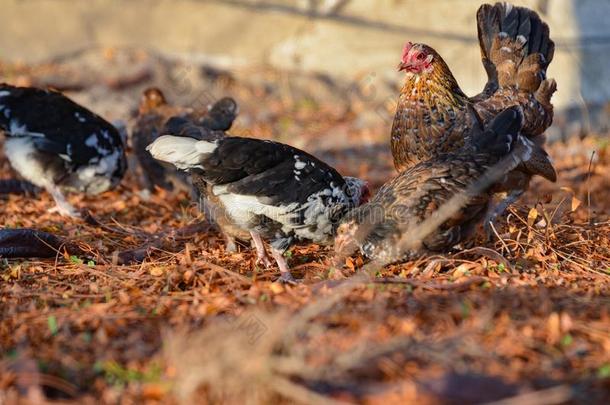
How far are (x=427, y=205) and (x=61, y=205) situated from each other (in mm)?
3237

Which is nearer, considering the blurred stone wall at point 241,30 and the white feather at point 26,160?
the white feather at point 26,160

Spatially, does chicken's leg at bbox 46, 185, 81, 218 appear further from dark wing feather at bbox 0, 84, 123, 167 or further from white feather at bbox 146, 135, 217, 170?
white feather at bbox 146, 135, 217, 170

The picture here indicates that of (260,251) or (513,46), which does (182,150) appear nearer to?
(260,251)

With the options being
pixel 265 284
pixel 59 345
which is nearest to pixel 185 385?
pixel 59 345

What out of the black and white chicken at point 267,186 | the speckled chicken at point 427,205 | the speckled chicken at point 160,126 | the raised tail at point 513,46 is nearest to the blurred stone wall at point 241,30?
the speckled chicken at point 160,126

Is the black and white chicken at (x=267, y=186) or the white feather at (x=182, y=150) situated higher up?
the white feather at (x=182, y=150)

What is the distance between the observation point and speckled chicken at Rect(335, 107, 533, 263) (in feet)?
14.5

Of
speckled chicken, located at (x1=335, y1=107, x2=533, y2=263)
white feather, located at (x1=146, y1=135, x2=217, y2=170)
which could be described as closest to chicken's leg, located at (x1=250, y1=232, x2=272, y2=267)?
speckled chicken, located at (x1=335, y1=107, x2=533, y2=263)

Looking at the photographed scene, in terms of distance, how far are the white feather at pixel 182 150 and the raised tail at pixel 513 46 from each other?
2.74 m

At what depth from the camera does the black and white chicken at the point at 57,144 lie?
5949mm

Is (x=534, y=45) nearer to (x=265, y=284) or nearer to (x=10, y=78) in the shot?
(x=265, y=284)

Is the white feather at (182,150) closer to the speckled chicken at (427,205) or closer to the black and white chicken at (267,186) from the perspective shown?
the black and white chicken at (267,186)

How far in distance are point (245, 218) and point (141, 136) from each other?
102 inches

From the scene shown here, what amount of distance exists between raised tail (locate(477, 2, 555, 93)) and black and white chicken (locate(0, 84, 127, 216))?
3366 mm
